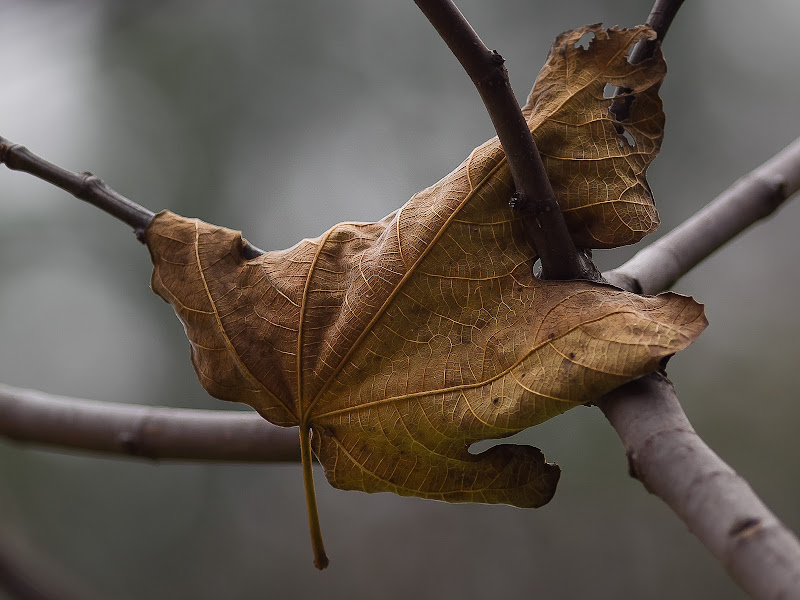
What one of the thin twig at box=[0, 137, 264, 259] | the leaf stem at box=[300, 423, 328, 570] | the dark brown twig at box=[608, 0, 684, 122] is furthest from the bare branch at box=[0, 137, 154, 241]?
the dark brown twig at box=[608, 0, 684, 122]

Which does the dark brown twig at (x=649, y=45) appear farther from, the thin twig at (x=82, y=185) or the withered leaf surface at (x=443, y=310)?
the thin twig at (x=82, y=185)

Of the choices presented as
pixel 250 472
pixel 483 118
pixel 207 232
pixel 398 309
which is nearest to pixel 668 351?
pixel 398 309

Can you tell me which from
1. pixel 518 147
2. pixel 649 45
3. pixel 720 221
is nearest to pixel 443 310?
pixel 518 147

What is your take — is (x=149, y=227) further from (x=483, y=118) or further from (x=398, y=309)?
Answer: (x=483, y=118)

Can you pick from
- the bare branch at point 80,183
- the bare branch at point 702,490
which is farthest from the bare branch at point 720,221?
the bare branch at point 80,183

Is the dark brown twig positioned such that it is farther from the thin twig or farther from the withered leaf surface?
the thin twig
